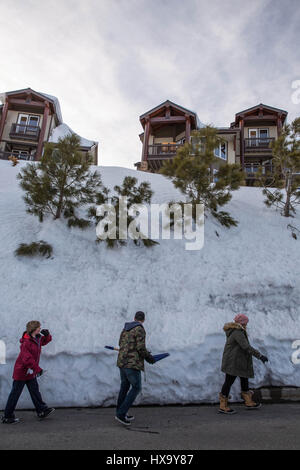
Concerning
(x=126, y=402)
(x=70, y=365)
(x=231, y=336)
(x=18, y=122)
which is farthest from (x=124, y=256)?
(x=18, y=122)

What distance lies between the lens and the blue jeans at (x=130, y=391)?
3.76 metres

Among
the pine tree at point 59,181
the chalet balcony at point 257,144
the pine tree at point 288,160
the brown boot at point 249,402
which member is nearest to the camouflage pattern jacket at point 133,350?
the brown boot at point 249,402

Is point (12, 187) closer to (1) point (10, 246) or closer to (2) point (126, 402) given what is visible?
(1) point (10, 246)

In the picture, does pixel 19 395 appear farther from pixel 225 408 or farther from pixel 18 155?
pixel 18 155

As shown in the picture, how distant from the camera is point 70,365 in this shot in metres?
4.97

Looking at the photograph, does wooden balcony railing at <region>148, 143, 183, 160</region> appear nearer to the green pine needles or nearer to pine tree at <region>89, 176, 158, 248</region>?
pine tree at <region>89, 176, 158, 248</region>

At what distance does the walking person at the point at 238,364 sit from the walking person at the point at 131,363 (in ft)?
4.49

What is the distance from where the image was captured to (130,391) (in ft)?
12.5

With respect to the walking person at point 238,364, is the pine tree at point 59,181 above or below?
above

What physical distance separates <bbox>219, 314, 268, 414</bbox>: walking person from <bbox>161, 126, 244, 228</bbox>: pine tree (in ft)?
19.3

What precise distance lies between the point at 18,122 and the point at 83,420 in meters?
26.0

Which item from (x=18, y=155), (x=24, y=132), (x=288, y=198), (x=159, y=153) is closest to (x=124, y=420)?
(x=288, y=198)

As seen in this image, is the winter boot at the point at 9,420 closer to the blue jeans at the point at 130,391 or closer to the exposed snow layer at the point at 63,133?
the blue jeans at the point at 130,391

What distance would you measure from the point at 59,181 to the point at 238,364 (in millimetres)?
6773
